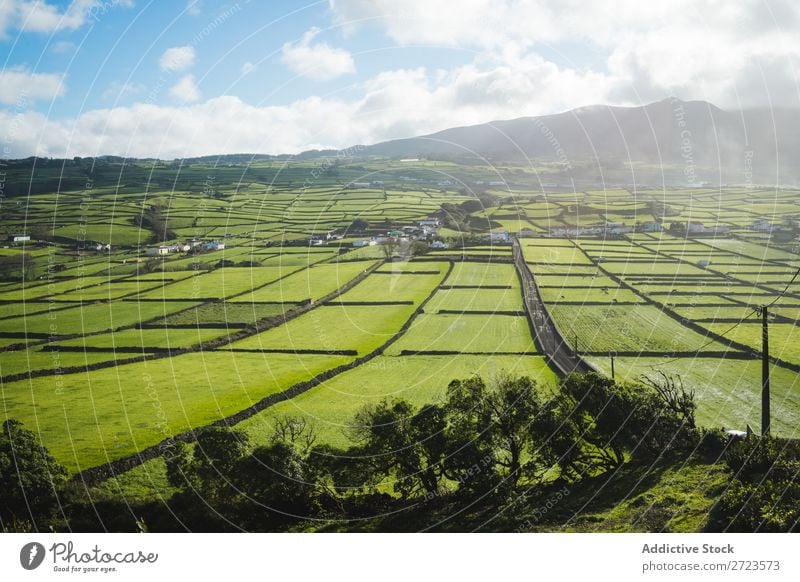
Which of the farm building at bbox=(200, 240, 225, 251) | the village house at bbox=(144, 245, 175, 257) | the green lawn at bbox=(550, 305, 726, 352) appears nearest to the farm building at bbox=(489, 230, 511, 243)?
the green lawn at bbox=(550, 305, 726, 352)

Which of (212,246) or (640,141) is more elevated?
(640,141)

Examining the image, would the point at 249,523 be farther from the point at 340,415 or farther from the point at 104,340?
the point at 104,340

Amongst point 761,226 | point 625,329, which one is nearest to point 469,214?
point 761,226

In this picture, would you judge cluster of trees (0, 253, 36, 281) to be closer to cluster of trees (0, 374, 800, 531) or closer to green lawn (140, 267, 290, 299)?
green lawn (140, 267, 290, 299)

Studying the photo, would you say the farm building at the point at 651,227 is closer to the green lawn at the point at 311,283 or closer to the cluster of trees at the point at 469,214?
the cluster of trees at the point at 469,214

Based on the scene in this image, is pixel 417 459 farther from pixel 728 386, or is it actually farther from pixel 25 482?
pixel 728 386
